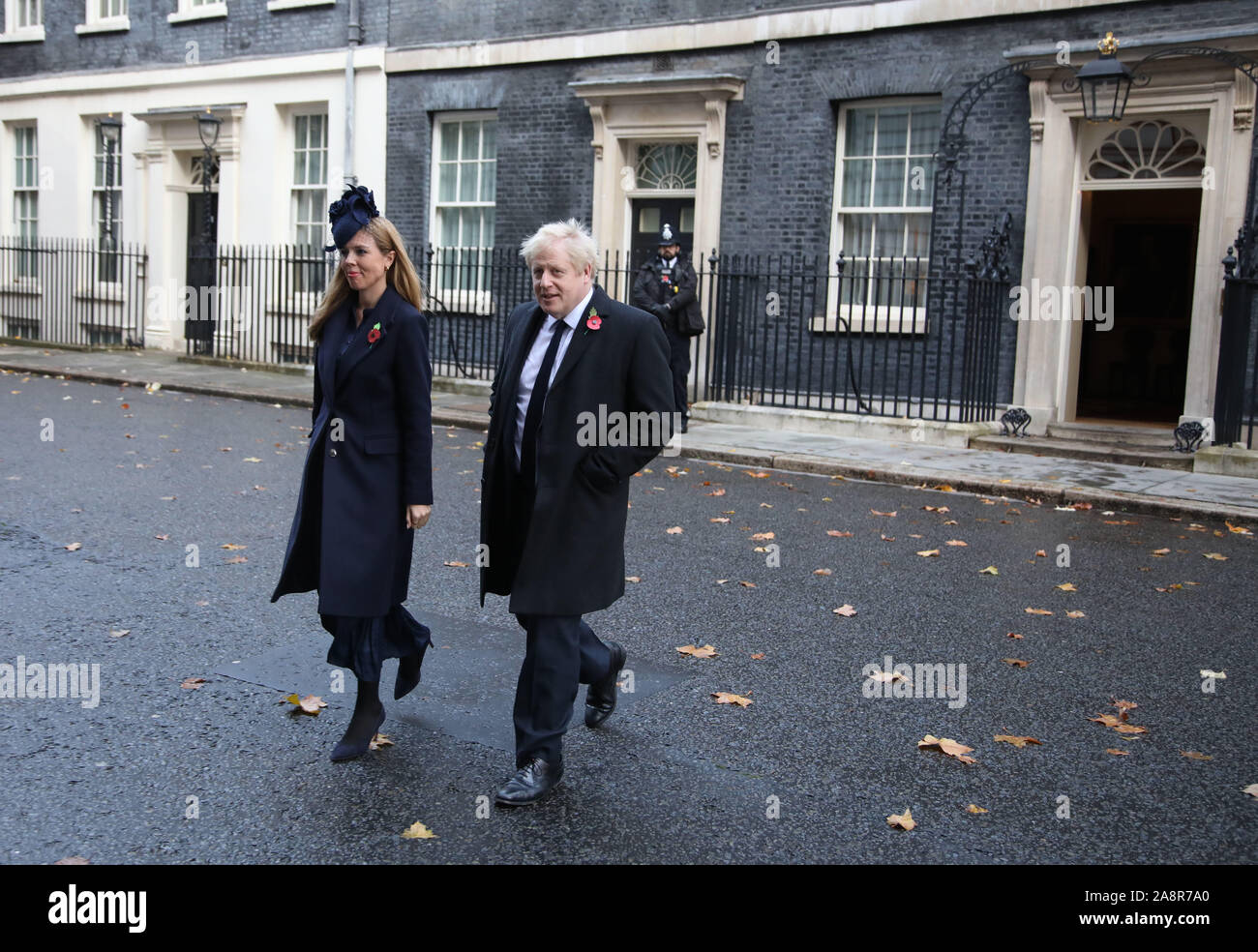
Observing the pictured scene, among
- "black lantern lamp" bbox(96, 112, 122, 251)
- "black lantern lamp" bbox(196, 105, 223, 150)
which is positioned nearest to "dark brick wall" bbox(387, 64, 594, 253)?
"black lantern lamp" bbox(196, 105, 223, 150)

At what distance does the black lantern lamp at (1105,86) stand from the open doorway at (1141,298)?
4.06 meters

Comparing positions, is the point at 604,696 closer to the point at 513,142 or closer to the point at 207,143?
the point at 513,142

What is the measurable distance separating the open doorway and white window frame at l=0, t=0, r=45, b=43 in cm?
1943

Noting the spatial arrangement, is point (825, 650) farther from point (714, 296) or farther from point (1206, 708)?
point (714, 296)

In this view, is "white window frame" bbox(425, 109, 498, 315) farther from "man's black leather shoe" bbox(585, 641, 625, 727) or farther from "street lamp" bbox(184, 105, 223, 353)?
"man's black leather shoe" bbox(585, 641, 625, 727)

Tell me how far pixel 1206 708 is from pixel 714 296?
442 inches

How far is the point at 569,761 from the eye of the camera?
445cm

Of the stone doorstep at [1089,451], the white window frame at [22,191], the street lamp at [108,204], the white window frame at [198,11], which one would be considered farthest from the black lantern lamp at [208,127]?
the stone doorstep at [1089,451]

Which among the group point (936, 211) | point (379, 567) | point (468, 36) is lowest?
point (379, 567)

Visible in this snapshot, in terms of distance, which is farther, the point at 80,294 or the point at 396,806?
the point at 80,294

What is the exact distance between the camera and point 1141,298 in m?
17.3

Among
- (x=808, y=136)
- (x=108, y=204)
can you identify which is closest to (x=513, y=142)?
(x=808, y=136)

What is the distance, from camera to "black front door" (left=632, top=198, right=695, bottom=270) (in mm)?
17016
